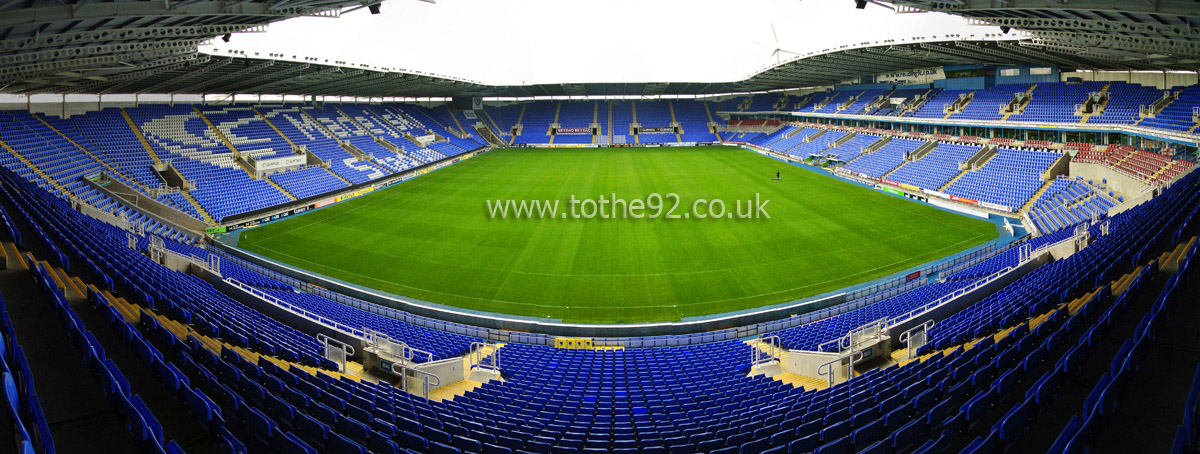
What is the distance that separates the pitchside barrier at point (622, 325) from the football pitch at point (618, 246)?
1.04 m

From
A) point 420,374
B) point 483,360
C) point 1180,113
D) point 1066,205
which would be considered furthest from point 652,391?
point 1180,113

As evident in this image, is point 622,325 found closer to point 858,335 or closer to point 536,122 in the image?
point 858,335

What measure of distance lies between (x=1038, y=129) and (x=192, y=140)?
57668mm

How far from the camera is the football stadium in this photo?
693 centimetres

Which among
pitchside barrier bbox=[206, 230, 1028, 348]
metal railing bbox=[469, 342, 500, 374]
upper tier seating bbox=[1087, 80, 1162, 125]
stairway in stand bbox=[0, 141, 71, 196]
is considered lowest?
pitchside barrier bbox=[206, 230, 1028, 348]

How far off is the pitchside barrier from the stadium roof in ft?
30.7

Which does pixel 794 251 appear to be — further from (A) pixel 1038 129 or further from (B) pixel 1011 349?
(A) pixel 1038 129

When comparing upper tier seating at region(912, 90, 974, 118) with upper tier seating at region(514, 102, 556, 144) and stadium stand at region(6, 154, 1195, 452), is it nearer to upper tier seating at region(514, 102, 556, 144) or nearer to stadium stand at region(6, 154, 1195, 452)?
stadium stand at region(6, 154, 1195, 452)

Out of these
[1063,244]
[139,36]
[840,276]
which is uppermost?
[139,36]

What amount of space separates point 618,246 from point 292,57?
2466 centimetres

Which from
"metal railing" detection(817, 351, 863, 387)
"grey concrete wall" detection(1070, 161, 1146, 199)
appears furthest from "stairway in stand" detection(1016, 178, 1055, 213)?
"metal railing" detection(817, 351, 863, 387)

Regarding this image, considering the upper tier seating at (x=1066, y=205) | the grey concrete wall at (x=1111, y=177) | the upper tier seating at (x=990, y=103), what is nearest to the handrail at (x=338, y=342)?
the upper tier seating at (x=1066, y=205)

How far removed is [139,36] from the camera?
1830 cm

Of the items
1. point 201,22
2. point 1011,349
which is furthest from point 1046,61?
point 201,22
